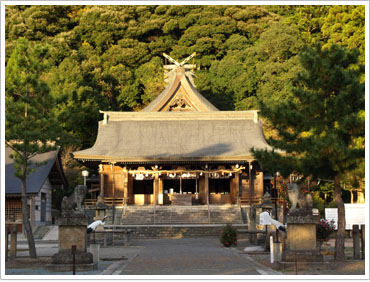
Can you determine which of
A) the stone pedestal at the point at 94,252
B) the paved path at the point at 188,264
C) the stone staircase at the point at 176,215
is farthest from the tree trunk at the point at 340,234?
the stone staircase at the point at 176,215

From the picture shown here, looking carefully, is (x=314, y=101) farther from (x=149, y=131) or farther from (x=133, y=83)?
(x=133, y=83)

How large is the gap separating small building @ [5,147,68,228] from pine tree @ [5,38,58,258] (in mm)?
14520

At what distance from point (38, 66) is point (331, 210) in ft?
54.6

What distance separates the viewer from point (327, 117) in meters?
17.5

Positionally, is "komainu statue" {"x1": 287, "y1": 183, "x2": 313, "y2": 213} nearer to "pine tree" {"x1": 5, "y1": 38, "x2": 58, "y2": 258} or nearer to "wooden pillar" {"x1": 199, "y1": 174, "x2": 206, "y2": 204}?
"pine tree" {"x1": 5, "y1": 38, "x2": 58, "y2": 258}

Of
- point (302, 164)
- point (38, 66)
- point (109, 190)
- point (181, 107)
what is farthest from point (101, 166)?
point (302, 164)

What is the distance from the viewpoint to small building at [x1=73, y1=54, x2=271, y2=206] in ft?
126

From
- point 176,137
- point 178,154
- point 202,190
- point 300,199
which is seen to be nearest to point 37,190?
point 178,154

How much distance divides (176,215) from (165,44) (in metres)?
32.6

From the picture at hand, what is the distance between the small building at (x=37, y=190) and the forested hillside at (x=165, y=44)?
10358 millimetres

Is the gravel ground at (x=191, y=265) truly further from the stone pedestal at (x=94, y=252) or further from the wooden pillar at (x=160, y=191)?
the wooden pillar at (x=160, y=191)

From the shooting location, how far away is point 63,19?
61.9 meters

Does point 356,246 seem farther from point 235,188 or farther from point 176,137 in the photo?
point 176,137

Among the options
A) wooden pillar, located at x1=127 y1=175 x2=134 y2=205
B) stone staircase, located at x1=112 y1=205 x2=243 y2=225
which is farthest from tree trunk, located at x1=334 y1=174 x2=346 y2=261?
wooden pillar, located at x1=127 y1=175 x2=134 y2=205
